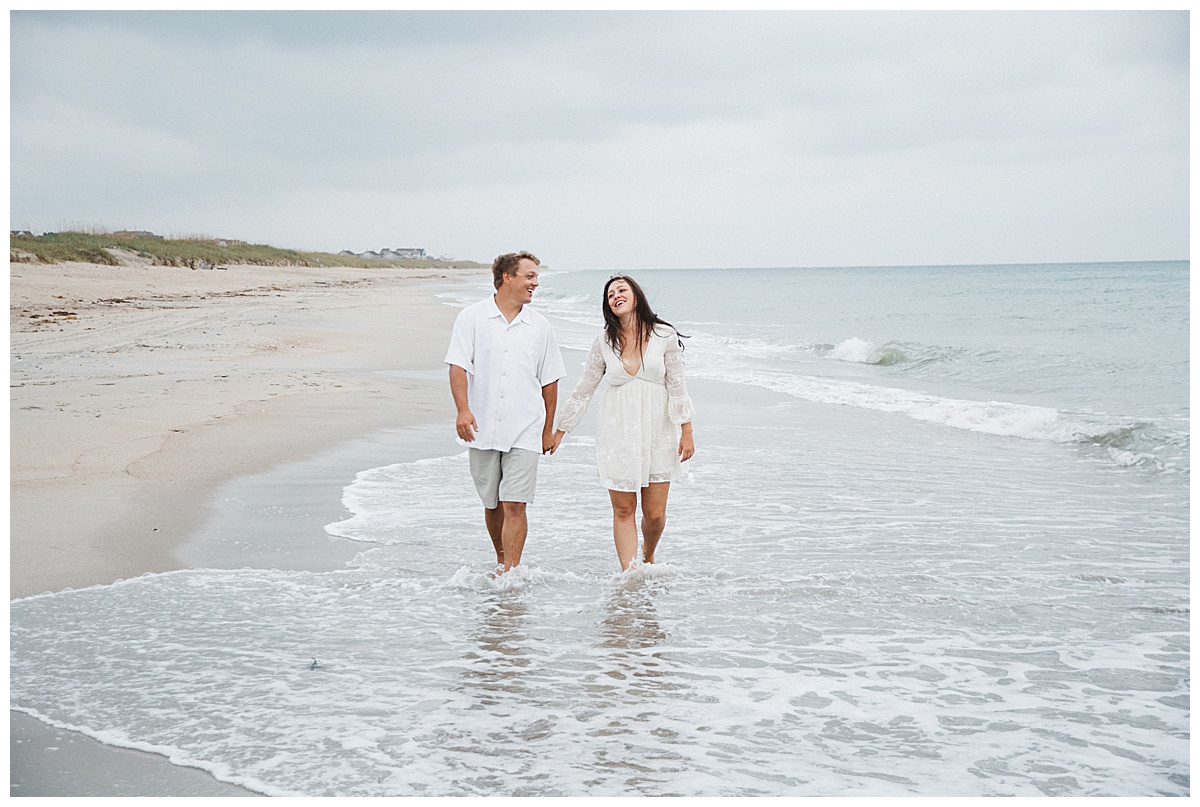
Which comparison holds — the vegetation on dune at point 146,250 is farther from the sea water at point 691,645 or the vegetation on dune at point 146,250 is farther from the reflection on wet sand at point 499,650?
the reflection on wet sand at point 499,650

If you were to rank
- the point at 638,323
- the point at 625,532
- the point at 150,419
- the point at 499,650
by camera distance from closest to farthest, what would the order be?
the point at 499,650 < the point at 638,323 < the point at 625,532 < the point at 150,419

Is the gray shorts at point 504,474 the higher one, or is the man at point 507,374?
the man at point 507,374

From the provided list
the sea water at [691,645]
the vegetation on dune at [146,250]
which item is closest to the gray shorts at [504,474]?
the sea water at [691,645]

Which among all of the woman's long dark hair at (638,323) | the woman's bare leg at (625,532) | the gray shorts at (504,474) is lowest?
the woman's bare leg at (625,532)

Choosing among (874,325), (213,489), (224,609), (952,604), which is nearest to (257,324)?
(213,489)

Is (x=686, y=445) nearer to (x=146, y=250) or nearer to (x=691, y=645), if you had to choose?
(x=691, y=645)

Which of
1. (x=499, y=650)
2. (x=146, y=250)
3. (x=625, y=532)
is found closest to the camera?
(x=499, y=650)

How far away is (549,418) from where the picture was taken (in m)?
5.24

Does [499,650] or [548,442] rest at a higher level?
[548,442]

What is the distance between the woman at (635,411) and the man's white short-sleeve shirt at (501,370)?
33 centimetres

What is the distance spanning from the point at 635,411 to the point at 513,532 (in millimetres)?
920

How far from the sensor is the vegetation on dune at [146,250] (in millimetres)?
33062

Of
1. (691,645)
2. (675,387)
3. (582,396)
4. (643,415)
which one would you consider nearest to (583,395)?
(582,396)

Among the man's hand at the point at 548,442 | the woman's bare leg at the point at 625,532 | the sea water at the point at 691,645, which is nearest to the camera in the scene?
the sea water at the point at 691,645
